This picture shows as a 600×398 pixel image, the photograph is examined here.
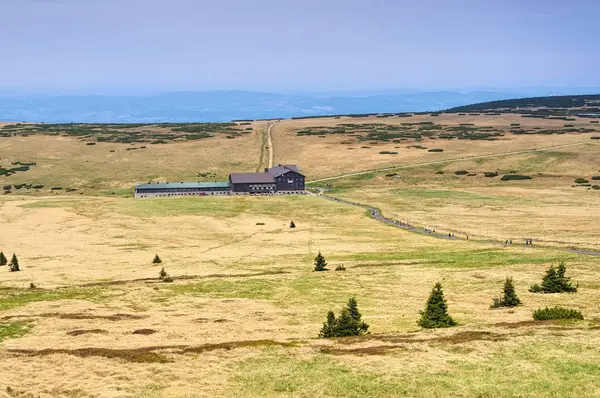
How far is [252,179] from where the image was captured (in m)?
148

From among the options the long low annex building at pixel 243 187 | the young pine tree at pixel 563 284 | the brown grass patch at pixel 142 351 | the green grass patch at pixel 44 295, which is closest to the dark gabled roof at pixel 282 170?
the long low annex building at pixel 243 187

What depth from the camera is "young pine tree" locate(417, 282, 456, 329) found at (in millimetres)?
39750

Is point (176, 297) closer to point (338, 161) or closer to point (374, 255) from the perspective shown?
point (374, 255)

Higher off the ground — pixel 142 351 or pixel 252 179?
pixel 142 351

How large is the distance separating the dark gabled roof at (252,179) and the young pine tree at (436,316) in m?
109

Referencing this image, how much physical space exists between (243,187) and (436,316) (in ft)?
362

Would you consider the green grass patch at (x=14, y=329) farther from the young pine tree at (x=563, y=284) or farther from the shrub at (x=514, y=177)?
the shrub at (x=514, y=177)

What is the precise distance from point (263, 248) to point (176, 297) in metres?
31.1

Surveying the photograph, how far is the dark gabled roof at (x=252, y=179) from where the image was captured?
147 metres

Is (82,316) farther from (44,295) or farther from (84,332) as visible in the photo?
(44,295)

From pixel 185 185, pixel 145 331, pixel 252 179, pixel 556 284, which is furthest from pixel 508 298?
pixel 185 185

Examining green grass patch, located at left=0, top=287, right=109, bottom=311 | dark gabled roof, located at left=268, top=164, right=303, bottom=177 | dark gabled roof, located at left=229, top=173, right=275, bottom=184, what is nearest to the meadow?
green grass patch, located at left=0, top=287, right=109, bottom=311

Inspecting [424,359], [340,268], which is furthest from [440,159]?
[424,359]

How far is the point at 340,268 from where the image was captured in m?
64.7
